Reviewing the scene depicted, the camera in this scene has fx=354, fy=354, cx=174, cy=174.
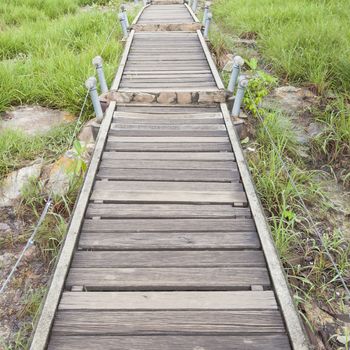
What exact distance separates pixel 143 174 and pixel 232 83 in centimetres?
199

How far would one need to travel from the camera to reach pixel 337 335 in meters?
2.56

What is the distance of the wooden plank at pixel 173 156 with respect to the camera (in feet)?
12.5

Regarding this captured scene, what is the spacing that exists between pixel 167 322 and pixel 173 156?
1981mm

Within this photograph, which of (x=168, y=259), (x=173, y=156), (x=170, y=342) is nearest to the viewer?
(x=170, y=342)

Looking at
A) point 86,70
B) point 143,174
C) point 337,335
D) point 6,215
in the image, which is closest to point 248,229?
point 337,335

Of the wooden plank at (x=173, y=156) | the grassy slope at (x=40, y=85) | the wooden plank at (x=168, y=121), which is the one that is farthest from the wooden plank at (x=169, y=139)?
the grassy slope at (x=40, y=85)

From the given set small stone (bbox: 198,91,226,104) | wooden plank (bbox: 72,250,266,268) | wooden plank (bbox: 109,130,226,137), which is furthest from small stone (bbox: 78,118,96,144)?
wooden plank (bbox: 72,250,266,268)

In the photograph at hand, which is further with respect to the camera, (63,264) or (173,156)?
(173,156)

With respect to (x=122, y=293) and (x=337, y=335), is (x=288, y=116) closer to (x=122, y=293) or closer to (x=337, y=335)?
(x=337, y=335)

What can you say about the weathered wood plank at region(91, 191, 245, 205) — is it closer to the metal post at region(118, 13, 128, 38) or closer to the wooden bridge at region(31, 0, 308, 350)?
the wooden bridge at region(31, 0, 308, 350)

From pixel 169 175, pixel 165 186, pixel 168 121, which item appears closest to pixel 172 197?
pixel 165 186

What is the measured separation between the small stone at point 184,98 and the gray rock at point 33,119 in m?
1.55

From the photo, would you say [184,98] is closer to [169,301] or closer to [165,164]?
[165,164]

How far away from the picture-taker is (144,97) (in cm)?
481
